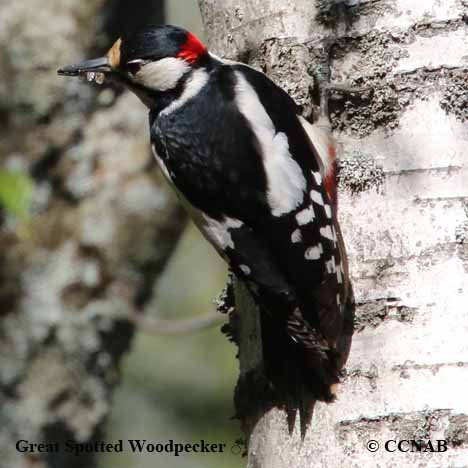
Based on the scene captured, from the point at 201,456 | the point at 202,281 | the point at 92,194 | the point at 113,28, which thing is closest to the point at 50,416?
the point at 92,194

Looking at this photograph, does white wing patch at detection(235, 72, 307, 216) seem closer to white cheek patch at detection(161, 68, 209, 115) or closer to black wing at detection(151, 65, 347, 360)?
black wing at detection(151, 65, 347, 360)

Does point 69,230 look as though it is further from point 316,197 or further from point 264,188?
point 316,197

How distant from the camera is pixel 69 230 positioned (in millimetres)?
4293

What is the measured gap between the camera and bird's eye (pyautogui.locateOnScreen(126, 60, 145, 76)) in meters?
3.00

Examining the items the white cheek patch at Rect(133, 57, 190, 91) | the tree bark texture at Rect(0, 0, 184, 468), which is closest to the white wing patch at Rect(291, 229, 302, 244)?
the white cheek patch at Rect(133, 57, 190, 91)

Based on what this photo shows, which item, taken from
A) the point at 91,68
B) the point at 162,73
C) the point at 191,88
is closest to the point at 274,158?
the point at 191,88

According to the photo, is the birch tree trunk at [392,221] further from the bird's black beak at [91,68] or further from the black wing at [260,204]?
the bird's black beak at [91,68]

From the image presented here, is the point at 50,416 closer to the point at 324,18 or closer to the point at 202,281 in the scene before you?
the point at 324,18

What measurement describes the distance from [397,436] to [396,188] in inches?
23.2

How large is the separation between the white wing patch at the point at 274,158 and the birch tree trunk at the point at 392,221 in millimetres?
116

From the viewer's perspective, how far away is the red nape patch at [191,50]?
2.99 metres

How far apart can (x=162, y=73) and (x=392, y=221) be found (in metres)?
0.91

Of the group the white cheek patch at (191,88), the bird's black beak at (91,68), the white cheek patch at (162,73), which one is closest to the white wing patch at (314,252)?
the white cheek patch at (191,88)

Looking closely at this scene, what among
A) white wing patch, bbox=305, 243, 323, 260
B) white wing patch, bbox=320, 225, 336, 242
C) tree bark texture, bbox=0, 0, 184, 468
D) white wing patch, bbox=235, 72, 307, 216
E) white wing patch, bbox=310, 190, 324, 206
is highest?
white wing patch, bbox=235, 72, 307, 216
